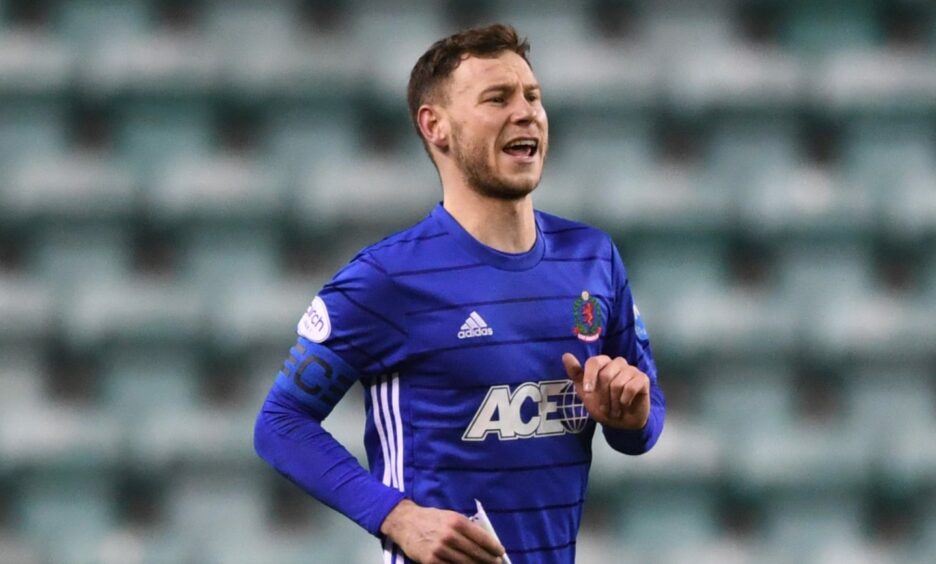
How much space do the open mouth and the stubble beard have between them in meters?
0.03

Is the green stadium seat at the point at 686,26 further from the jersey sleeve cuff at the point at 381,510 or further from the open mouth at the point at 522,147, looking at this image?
the jersey sleeve cuff at the point at 381,510

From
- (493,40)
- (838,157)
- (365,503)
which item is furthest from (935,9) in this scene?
(365,503)

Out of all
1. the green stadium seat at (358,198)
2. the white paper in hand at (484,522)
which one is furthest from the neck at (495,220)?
the green stadium seat at (358,198)

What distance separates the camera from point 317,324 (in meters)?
1.86

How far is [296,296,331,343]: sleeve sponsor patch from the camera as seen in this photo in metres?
1.85

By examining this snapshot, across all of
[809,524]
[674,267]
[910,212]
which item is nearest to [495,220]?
[674,267]

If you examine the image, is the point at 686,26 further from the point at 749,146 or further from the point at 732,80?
the point at 749,146

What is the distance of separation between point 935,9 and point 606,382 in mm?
2805

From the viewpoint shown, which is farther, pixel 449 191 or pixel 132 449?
pixel 132 449

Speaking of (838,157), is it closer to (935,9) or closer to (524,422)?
(935,9)

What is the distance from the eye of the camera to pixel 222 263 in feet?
12.8

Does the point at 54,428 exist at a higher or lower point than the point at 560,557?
lower

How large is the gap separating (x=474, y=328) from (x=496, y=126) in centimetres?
25

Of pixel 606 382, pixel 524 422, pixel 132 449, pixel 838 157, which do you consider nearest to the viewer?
pixel 606 382
